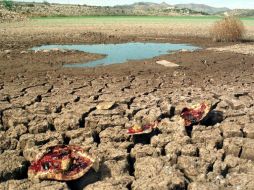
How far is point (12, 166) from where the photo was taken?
4516 millimetres

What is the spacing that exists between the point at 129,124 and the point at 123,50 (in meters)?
10.2

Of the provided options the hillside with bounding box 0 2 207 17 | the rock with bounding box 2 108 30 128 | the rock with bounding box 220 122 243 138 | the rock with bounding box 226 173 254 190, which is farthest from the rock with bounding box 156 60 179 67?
the hillside with bounding box 0 2 207 17

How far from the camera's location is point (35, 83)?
8.73 m

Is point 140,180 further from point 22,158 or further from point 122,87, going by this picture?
point 122,87

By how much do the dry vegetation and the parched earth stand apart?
8950 millimetres

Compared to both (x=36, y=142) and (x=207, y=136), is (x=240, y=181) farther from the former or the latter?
(x=36, y=142)

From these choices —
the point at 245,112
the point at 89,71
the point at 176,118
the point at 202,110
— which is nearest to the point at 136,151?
the point at 176,118

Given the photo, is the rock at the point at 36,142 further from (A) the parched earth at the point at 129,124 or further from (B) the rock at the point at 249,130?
(B) the rock at the point at 249,130

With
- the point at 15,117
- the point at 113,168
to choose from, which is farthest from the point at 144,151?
the point at 15,117

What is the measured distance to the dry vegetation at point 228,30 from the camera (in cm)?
1881

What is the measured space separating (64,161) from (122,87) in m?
4.12

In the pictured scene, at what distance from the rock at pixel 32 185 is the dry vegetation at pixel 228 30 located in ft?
53.1

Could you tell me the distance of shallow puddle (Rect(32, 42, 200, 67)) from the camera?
42.3 ft

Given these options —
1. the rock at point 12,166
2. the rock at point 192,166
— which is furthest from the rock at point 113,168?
the rock at point 12,166
